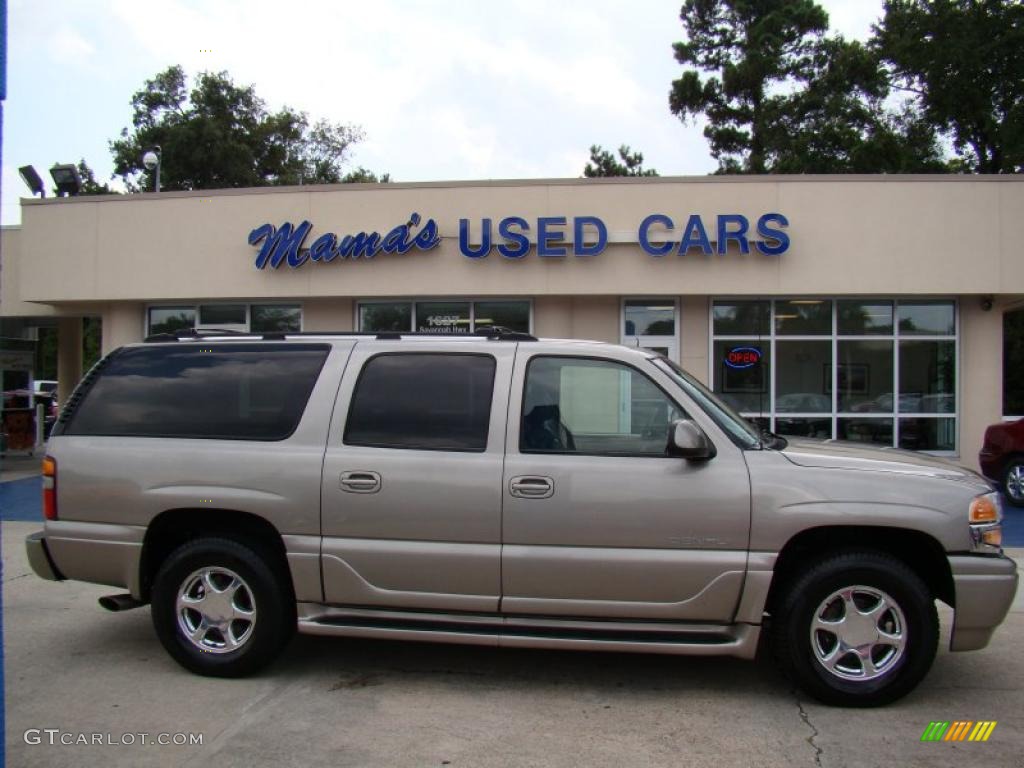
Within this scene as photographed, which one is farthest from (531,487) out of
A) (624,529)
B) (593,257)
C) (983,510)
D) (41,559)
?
(593,257)

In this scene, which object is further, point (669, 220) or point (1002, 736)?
point (669, 220)

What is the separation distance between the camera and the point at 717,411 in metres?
4.73

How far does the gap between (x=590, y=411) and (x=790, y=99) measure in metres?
31.4

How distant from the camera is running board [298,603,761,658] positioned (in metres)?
4.27

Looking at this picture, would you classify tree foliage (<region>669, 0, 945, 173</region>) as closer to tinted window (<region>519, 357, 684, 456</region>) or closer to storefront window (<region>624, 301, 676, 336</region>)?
storefront window (<region>624, 301, 676, 336</region>)

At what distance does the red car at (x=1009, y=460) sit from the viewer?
1124 cm

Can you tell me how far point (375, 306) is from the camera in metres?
14.2

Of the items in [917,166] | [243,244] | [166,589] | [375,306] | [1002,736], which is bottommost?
[1002,736]

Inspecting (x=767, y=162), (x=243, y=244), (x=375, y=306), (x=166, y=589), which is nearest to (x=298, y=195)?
(x=243, y=244)

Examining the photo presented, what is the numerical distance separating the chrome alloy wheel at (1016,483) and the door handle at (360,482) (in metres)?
10.3

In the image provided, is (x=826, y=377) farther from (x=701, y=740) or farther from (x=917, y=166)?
(x=917, y=166)

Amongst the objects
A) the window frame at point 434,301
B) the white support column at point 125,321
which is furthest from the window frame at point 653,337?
the white support column at point 125,321

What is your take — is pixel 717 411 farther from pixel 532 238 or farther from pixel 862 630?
pixel 532 238

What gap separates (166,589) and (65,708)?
76 cm
